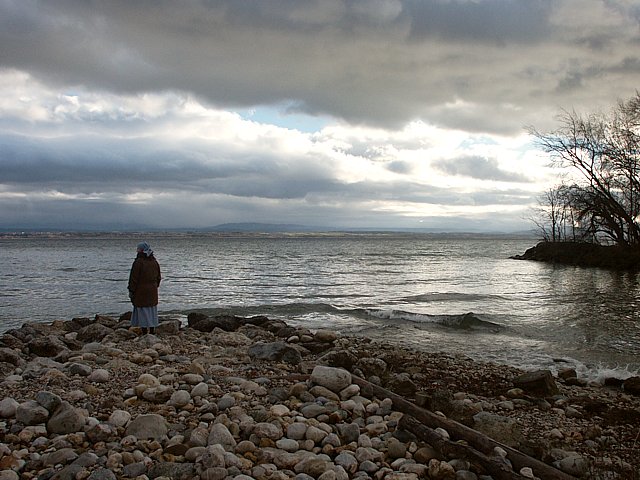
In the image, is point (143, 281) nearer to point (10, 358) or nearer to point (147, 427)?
point (10, 358)

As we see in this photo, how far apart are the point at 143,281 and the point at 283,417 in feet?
20.0

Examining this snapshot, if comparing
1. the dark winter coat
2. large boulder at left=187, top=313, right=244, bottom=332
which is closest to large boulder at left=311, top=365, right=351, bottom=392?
the dark winter coat

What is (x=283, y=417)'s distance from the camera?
18.5 ft

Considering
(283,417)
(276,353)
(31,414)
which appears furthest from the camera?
(276,353)

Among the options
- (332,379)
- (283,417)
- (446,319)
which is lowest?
(446,319)

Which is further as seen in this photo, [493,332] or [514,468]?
[493,332]

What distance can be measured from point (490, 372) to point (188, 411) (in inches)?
222

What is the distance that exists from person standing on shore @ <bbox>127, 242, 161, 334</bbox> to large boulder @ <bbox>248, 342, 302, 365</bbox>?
3088 millimetres

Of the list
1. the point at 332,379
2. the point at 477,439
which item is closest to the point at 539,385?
the point at 477,439

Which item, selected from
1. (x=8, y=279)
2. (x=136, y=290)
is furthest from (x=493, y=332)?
(x=8, y=279)

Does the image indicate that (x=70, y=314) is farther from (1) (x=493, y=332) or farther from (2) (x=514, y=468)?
(2) (x=514, y=468)

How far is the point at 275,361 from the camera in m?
8.58

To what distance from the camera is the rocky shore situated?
441 cm

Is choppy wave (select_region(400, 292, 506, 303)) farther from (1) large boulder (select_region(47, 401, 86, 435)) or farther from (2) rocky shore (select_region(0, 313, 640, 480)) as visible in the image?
(1) large boulder (select_region(47, 401, 86, 435))
